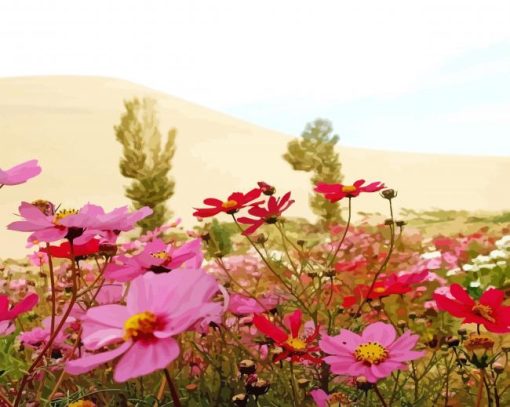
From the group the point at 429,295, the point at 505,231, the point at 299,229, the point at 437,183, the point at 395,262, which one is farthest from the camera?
the point at 437,183

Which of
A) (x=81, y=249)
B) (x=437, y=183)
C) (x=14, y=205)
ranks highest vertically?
(x=81, y=249)

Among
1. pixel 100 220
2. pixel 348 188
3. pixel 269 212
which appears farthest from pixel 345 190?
pixel 100 220

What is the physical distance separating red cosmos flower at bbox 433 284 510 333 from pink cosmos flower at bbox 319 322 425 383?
0.36 feet

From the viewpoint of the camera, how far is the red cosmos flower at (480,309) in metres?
1.17

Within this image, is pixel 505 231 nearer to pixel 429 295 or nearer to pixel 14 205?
pixel 429 295

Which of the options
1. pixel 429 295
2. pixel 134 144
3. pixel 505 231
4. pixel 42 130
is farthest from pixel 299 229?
pixel 42 130

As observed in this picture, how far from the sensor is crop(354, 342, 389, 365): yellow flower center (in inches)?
42.0

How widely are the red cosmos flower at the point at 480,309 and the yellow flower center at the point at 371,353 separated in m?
0.13

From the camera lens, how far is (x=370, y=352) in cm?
109

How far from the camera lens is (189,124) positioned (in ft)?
131

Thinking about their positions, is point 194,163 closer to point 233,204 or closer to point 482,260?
point 482,260

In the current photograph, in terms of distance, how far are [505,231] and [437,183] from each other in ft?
77.7

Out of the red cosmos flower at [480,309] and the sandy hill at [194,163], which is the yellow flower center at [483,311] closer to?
the red cosmos flower at [480,309]

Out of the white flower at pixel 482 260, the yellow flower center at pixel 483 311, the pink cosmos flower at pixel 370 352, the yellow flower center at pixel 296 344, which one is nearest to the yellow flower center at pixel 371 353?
the pink cosmos flower at pixel 370 352
